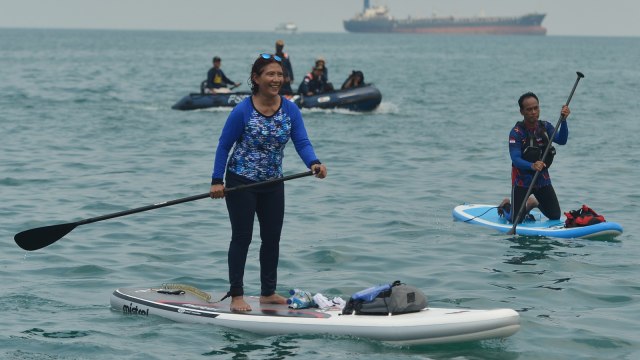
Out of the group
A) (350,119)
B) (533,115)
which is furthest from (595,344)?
(350,119)

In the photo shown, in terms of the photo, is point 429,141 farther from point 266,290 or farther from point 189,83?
point 189,83

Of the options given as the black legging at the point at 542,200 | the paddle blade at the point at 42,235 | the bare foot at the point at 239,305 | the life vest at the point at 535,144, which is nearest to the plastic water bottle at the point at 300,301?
the bare foot at the point at 239,305

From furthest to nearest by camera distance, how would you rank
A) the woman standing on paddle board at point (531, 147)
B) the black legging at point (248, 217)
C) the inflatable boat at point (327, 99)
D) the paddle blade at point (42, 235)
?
the inflatable boat at point (327, 99), the woman standing on paddle board at point (531, 147), the paddle blade at point (42, 235), the black legging at point (248, 217)

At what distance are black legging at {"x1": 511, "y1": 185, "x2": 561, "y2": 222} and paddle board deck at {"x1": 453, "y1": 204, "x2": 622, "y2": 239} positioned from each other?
0.10 meters

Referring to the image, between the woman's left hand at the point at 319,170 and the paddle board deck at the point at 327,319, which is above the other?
the woman's left hand at the point at 319,170

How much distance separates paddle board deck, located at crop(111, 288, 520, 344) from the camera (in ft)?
25.4

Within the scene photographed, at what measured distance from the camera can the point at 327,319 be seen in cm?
811

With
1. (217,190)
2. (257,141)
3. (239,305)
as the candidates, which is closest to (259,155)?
(257,141)

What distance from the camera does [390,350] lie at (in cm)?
780

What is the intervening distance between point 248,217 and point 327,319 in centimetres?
96

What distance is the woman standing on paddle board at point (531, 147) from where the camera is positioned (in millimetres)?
11722

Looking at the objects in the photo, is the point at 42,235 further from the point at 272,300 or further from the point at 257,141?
the point at 257,141

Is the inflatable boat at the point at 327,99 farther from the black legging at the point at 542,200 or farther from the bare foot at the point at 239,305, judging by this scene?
the bare foot at the point at 239,305

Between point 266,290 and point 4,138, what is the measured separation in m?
16.1
